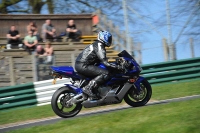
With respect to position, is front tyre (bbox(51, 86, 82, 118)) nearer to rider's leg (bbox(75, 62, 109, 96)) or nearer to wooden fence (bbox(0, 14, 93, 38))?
rider's leg (bbox(75, 62, 109, 96))

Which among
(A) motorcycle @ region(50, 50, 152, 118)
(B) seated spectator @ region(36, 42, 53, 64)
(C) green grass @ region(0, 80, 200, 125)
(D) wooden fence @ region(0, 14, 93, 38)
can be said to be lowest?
(C) green grass @ region(0, 80, 200, 125)

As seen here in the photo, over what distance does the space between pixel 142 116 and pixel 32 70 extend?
305 inches

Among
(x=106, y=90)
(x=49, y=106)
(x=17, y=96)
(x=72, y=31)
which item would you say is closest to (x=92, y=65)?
(x=106, y=90)

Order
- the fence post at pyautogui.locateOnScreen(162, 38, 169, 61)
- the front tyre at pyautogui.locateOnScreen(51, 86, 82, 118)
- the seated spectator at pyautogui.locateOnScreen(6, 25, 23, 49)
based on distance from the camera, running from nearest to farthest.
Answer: the front tyre at pyautogui.locateOnScreen(51, 86, 82, 118), the fence post at pyautogui.locateOnScreen(162, 38, 169, 61), the seated spectator at pyautogui.locateOnScreen(6, 25, 23, 49)

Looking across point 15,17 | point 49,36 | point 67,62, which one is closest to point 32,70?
point 67,62

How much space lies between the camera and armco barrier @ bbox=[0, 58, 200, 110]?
565 inches

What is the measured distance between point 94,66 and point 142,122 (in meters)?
2.73

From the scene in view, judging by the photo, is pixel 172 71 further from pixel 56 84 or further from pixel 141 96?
pixel 141 96

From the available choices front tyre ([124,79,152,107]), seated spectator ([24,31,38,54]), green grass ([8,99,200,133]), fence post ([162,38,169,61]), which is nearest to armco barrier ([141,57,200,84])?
fence post ([162,38,169,61])

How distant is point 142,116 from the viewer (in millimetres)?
8406

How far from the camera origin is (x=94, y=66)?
33.7 feet

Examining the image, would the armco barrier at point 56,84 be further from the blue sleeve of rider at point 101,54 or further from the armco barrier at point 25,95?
the blue sleeve of rider at point 101,54

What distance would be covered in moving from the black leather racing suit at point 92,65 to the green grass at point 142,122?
1.33m

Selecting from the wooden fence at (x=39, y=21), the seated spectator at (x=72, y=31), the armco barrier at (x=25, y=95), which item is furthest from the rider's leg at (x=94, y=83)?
→ the wooden fence at (x=39, y=21)
